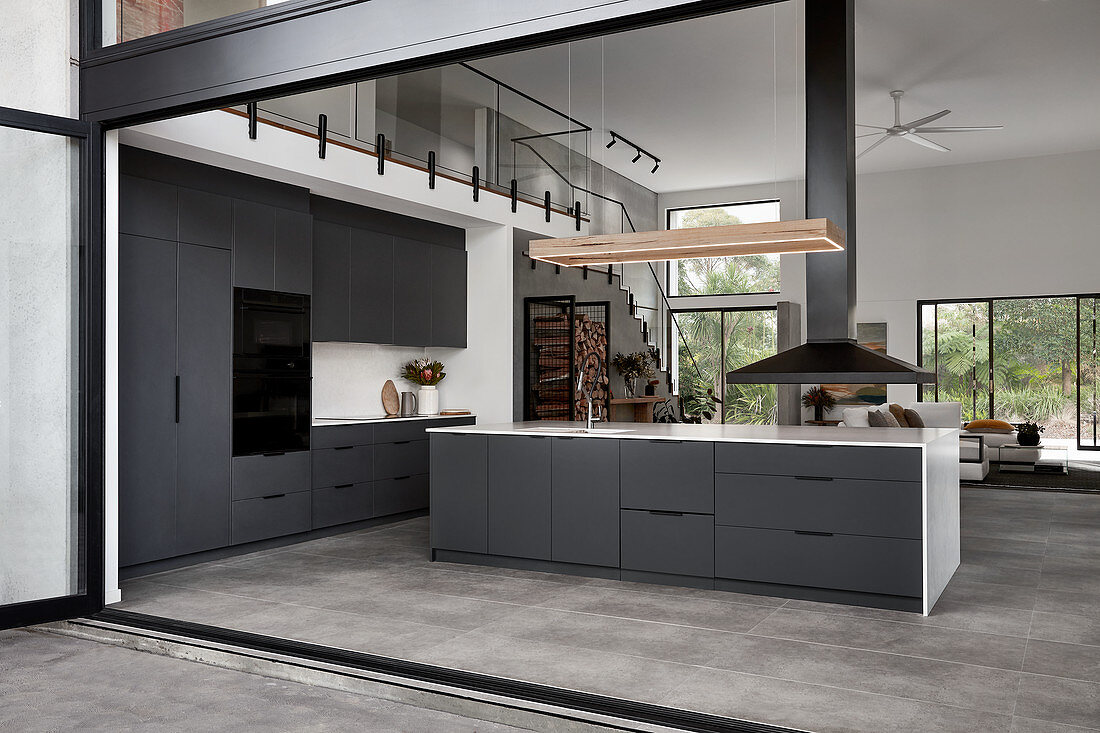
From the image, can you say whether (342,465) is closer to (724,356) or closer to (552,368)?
(552,368)

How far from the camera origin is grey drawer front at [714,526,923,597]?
14.9ft

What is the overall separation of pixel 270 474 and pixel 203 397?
769 millimetres

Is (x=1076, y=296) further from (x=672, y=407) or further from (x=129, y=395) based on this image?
(x=129, y=395)

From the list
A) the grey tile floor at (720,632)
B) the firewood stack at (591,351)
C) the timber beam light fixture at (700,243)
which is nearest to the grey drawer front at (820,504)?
the grey tile floor at (720,632)

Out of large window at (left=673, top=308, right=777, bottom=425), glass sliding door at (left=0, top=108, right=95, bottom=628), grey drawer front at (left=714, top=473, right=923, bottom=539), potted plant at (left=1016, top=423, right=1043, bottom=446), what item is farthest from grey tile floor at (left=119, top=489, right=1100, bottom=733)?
large window at (left=673, top=308, right=777, bottom=425)

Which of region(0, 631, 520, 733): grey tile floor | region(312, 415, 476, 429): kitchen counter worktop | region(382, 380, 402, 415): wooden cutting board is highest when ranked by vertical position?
region(382, 380, 402, 415): wooden cutting board

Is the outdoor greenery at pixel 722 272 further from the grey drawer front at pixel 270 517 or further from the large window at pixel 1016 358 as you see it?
the grey drawer front at pixel 270 517

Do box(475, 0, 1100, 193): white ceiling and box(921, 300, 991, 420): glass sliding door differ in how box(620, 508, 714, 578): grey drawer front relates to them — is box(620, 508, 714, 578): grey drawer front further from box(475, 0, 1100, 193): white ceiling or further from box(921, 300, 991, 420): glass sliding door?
box(921, 300, 991, 420): glass sliding door

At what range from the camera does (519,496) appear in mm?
5562

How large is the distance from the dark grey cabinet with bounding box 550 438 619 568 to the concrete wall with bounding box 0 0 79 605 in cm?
257

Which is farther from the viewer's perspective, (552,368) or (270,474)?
(552,368)

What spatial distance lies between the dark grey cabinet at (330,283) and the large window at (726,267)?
24.0ft

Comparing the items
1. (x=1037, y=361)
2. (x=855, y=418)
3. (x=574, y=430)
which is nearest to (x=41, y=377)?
(x=574, y=430)

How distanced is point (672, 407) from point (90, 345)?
831 centimetres
